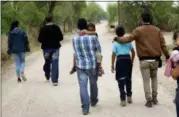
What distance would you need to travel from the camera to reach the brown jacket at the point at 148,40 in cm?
927

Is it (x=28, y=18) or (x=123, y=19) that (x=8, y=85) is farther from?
(x=123, y=19)

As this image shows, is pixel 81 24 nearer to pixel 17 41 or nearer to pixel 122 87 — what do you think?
pixel 122 87

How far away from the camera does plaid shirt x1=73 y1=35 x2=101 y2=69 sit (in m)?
9.18

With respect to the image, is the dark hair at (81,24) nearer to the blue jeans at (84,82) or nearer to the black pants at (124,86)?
the blue jeans at (84,82)

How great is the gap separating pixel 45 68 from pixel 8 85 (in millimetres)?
1201

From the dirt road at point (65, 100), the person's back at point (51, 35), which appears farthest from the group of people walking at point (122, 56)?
the person's back at point (51, 35)

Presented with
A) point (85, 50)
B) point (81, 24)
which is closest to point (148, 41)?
point (85, 50)

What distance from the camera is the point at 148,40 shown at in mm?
9281

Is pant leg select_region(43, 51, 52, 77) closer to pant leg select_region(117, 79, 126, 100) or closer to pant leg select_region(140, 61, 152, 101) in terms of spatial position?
pant leg select_region(117, 79, 126, 100)

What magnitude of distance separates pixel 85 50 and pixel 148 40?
1.27 meters

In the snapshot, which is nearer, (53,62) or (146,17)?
(146,17)

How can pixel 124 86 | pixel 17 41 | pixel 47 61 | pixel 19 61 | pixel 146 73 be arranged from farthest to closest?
pixel 19 61 → pixel 17 41 → pixel 47 61 → pixel 124 86 → pixel 146 73

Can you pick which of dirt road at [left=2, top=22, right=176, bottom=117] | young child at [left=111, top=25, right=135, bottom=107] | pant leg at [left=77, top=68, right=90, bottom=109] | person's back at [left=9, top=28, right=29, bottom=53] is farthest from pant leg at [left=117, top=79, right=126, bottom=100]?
person's back at [left=9, top=28, right=29, bottom=53]

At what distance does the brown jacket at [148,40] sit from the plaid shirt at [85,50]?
1.97 feet
